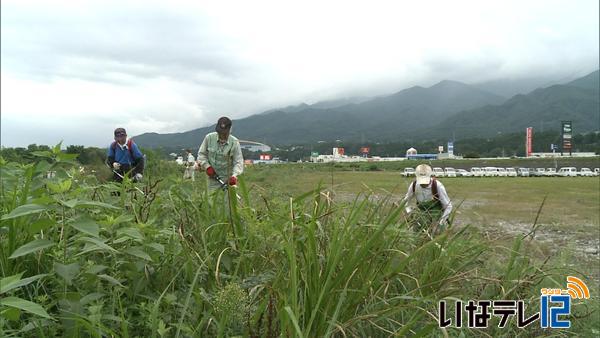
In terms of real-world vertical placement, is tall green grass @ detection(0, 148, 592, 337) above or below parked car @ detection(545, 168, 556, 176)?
above

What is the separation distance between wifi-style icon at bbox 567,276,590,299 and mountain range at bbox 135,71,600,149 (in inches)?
85.5

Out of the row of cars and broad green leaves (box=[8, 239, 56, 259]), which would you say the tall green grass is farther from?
the row of cars

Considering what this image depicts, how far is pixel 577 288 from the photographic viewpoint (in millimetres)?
3154

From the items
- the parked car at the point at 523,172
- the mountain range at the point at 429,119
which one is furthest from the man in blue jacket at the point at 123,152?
the parked car at the point at 523,172

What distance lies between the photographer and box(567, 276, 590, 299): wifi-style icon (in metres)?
3.08

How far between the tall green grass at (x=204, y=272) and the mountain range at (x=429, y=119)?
1257 millimetres

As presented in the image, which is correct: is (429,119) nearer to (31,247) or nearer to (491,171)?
(491,171)

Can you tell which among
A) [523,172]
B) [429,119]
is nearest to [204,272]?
[523,172]

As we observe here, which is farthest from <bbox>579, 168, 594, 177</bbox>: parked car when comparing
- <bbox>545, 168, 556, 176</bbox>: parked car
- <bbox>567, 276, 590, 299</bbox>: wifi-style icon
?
<bbox>567, 276, 590, 299</bbox>: wifi-style icon

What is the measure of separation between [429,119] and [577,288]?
413 ft

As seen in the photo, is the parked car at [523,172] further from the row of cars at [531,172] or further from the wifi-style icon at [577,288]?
the wifi-style icon at [577,288]

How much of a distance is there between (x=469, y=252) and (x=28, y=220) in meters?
2.79

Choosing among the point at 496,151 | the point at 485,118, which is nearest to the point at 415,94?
the point at 485,118

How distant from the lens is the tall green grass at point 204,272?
63.3 inches
